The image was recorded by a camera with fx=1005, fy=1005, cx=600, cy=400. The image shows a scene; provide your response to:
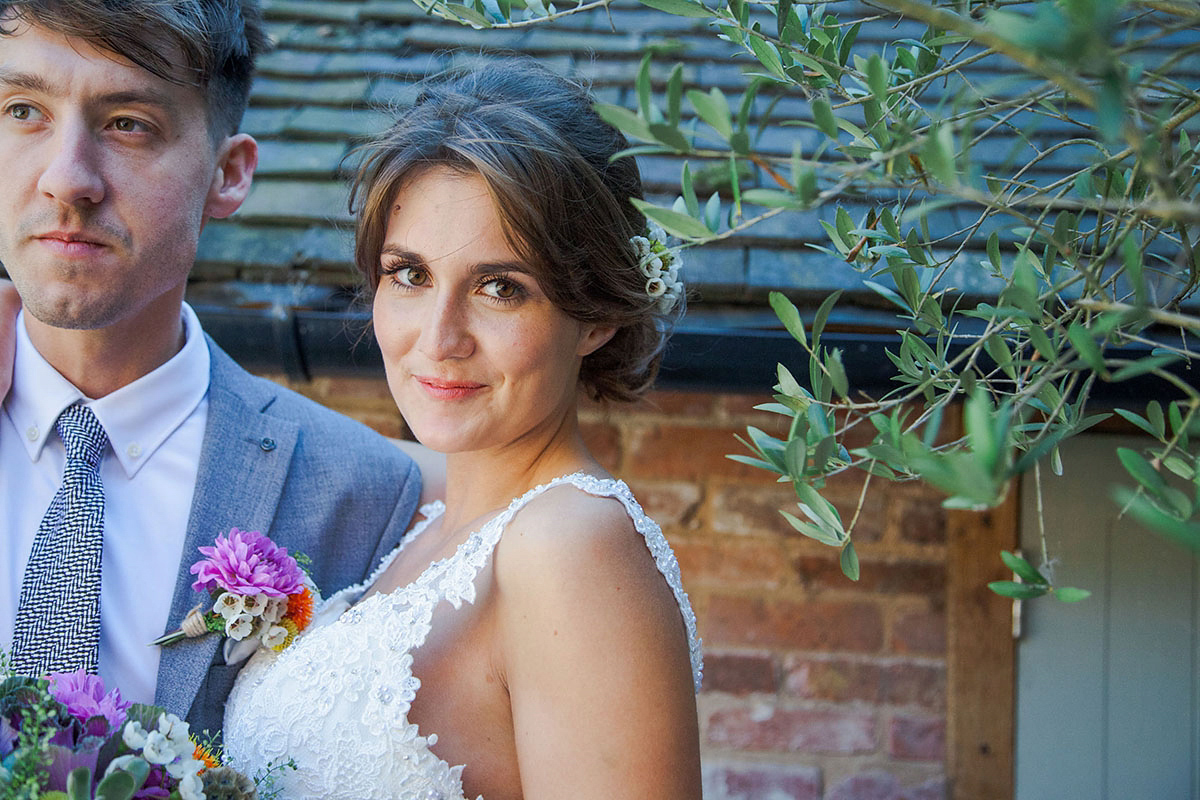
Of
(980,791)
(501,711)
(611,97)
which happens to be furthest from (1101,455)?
(501,711)

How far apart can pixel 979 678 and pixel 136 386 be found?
2378 millimetres

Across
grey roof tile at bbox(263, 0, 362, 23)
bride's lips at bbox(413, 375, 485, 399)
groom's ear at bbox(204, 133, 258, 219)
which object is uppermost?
grey roof tile at bbox(263, 0, 362, 23)

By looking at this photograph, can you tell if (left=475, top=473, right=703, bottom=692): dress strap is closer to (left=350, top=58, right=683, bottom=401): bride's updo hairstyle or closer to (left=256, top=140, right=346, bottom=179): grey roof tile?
(left=350, top=58, right=683, bottom=401): bride's updo hairstyle

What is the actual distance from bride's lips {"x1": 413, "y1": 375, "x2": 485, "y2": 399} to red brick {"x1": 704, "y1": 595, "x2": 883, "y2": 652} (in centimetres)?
162

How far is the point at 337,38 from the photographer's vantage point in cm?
364

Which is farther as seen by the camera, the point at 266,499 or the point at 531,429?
the point at 266,499

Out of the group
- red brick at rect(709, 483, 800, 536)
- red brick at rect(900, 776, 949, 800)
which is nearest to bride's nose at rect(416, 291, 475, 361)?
red brick at rect(709, 483, 800, 536)

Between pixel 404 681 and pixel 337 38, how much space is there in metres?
2.85

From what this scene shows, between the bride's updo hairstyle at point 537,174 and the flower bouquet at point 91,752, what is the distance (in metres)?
0.82

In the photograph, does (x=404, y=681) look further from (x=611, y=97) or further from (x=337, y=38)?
(x=337, y=38)

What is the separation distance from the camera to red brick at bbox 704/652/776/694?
298 centimetres

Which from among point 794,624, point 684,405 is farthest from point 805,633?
point 684,405

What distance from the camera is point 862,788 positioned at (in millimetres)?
2938

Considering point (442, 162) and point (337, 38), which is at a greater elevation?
point (337, 38)
